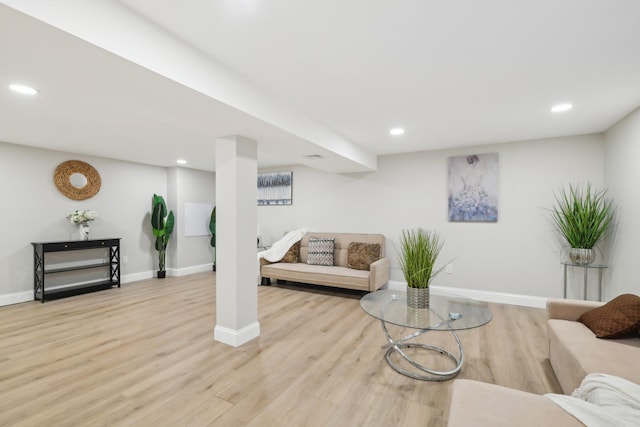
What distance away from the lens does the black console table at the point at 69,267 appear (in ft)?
13.7

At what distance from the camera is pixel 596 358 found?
1.67 m

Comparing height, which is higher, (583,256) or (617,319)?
(583,256)

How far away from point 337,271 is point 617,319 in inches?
125

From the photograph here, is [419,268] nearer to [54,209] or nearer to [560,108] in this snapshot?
[560,108]

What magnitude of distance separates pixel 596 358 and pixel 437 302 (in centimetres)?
120

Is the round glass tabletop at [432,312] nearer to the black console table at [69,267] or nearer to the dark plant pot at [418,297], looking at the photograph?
the dark plant pot at [418,297]

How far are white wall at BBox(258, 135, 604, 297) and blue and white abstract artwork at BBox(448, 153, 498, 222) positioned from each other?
0.09m

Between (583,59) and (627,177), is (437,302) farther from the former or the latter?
(627,177)

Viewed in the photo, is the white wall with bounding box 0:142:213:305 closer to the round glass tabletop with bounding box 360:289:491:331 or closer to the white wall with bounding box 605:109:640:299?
the round glass tabletop with bounding box 360:289:491:331

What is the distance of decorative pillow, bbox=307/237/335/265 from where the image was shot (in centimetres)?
505

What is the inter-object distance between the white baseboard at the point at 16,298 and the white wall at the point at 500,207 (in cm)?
458

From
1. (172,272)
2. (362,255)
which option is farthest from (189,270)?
(362,255)

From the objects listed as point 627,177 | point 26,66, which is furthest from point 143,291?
point 627,177

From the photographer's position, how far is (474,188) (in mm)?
4320
